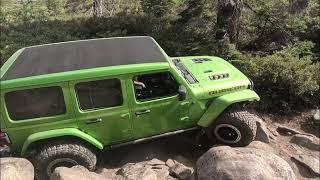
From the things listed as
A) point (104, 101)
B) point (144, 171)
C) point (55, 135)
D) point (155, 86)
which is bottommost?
point (144, 171)

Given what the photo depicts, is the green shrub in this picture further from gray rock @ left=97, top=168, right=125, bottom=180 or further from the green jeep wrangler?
gray rock @ left=97, top=168, right=125, bottom=180

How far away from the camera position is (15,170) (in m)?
5.97

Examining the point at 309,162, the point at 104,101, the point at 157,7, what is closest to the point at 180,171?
the point at 104,101

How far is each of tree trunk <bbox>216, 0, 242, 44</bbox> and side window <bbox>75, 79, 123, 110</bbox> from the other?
4.70m

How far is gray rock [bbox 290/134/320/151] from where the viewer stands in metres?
8.18

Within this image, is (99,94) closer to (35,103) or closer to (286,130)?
(35,103)

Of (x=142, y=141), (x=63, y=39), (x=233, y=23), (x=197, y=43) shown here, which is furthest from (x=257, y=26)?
(x=142, y=141)

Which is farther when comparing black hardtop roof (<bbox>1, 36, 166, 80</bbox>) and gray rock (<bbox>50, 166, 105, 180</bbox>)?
black hardtop roof (<bbox>1, 36, 166, 80</bbox>)

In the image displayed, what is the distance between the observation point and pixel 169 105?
22.5 feet

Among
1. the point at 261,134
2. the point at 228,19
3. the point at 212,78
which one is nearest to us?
the point at 212,78

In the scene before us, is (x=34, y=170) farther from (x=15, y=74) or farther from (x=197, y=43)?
(x=197, y=43)

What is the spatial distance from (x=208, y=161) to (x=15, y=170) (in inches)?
111

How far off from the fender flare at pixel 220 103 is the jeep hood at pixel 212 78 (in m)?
0.10

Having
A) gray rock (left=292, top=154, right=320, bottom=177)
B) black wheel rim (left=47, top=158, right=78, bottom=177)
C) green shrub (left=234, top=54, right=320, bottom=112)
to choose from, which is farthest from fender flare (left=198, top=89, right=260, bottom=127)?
black wheel rim (left=47, top=158, right=78, bottom=177)
